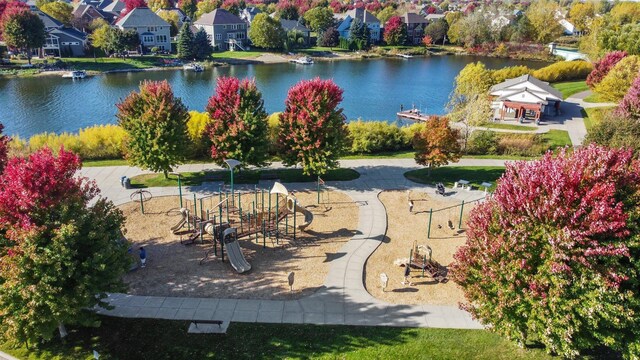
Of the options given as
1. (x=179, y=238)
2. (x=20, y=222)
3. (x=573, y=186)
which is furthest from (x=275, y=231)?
(x=573, y=186)

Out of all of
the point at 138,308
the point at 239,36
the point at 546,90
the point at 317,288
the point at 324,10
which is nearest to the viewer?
the point at 138,308

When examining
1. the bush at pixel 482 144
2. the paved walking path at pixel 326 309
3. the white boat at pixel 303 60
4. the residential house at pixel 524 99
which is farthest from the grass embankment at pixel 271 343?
the white boat at pixel 303 60

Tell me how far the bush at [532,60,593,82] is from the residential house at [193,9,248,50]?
62.4 meters

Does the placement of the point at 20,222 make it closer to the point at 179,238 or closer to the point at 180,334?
the point at 180,334

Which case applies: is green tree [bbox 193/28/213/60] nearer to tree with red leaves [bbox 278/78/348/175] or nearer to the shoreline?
the shoreline

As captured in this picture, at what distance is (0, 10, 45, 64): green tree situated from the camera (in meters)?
77.3

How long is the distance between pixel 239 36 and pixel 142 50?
22253 millimetres

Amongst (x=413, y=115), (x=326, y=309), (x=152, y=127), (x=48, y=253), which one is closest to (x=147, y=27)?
(x=413, y=115)

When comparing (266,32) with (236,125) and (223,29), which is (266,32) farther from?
(236,125)

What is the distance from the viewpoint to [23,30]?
3091 inches

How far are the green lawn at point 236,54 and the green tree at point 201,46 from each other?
2.08 metres

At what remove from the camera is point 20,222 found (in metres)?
15.7

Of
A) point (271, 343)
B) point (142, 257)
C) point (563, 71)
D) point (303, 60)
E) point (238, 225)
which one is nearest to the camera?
point (271, 343)

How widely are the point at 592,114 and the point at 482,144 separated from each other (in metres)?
20.4
